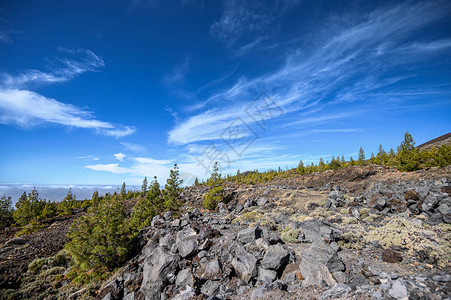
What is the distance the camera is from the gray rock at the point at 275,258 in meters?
9.41

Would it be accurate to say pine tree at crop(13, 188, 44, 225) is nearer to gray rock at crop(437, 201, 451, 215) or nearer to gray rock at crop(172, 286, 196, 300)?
gray rock at crop(172, 286, 196, 300)

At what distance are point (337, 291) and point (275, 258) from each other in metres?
3.13

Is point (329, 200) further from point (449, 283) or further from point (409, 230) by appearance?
point (449, 283)

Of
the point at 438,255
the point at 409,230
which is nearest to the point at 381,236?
the point at 409,230

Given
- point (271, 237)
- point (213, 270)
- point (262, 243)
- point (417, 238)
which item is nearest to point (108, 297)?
point (213, 270)

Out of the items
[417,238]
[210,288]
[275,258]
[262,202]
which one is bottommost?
[210,288]

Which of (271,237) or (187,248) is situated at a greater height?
(271,237)

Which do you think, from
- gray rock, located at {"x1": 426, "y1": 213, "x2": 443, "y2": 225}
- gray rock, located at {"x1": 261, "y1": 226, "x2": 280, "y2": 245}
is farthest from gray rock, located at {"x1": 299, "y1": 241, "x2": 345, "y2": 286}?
gray rock, located at {"x1": 426, "y1": 213, "x2": 443, "y2": 225}

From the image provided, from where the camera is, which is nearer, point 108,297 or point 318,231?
point 108,297

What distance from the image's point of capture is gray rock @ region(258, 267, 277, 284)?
357 inches

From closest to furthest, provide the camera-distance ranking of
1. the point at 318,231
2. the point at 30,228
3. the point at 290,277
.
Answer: the point at 290,277 < the point at 318,231 < the point at 30,228

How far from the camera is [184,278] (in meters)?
10.7

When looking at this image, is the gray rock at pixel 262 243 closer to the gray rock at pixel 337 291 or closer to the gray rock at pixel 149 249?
the gray rock at pixel 337 291

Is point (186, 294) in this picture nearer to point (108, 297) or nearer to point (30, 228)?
point (108, 297)
